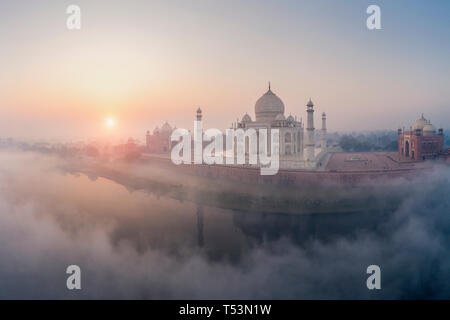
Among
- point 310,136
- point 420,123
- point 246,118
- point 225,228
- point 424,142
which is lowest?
point 225,228

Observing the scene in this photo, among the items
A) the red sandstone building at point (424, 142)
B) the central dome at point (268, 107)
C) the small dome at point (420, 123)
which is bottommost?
the red sandstone building at point (424, 142)

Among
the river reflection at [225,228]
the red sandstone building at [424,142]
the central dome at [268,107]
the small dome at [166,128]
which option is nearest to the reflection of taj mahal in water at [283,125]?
Answer: the central dome at [268,107]

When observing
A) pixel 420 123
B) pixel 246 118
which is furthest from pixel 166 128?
pixel 420 123

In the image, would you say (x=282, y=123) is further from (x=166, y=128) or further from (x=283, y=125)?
(x=166, y=128)

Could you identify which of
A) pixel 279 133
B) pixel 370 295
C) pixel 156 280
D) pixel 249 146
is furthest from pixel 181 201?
pixel 370 295

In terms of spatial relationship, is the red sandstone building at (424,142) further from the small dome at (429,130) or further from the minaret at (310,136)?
the minaret at (310,136)

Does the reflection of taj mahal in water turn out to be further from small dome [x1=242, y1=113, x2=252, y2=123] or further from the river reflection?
the river reflection

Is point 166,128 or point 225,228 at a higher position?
point 166,128
